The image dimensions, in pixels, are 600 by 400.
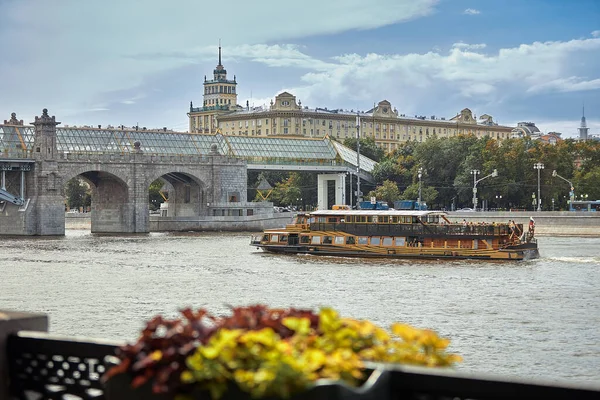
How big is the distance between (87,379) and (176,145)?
344 feet

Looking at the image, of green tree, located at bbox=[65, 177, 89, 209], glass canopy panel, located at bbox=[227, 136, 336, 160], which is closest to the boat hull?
glass canopy panel, located at bbox=[227, 136, 336, 160]

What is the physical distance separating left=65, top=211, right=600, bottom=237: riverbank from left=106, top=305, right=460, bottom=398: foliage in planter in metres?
72.9

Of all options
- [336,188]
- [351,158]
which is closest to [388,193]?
[336,188]

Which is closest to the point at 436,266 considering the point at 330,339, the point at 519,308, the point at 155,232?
the point at 519,308

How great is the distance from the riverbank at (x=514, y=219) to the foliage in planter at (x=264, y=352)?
239ft

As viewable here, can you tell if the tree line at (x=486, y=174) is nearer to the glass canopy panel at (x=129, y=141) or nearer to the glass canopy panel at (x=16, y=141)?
the glass canopy panel at (x=129, y=141)

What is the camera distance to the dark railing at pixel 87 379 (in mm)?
5586

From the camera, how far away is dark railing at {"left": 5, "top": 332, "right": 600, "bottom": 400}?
5.59m

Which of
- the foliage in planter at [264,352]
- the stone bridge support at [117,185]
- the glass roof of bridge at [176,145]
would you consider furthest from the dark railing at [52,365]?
the glass roof of bridge at [176,145]

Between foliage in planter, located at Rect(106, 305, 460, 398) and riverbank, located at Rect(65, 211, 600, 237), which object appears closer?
foliage in planter, located at Rect(106, 305, 460, 398)

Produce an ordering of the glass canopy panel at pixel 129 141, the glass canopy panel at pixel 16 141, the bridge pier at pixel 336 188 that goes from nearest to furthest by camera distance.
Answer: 1. the glass canopy panel at pixel 16 141
2. the glass canopy panel at pixel 129 141
3. the bridge pier at pixel 336 188

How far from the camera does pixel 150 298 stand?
3872 centimetres

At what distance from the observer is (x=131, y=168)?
100750mm

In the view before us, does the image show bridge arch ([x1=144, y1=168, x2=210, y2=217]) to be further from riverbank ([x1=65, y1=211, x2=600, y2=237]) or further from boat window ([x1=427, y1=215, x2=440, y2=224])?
boat window ([x1=427, y1=215, x2=440, y2=224])
